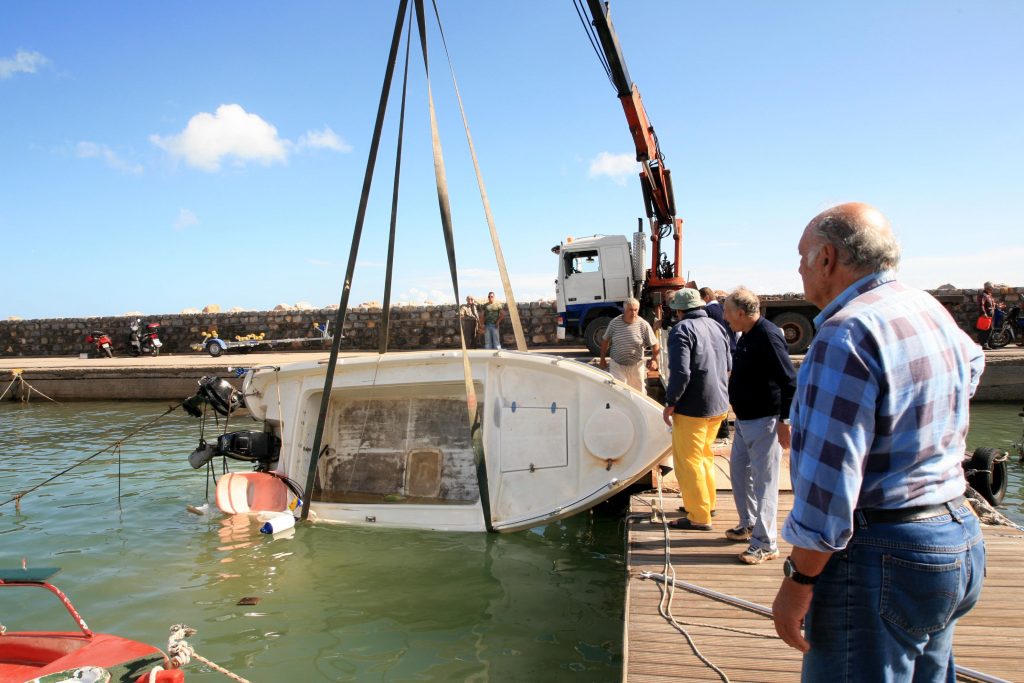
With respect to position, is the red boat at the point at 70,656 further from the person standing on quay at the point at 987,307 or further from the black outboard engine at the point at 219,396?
the person standing on quay at the point at 987,307

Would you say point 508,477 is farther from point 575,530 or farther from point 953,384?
point 953,384

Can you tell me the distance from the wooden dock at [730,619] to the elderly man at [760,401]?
8.7 inches

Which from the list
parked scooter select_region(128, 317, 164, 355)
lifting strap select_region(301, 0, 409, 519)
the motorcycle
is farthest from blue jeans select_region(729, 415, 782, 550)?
parked scooter select_region(128, 317, 164, 355)

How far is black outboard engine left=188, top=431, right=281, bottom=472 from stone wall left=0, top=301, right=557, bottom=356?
429 inches

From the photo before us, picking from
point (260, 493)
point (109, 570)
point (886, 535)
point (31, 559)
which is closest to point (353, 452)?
point (260, 493)

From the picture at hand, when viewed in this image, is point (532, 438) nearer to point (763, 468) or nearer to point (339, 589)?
point (339, 589)

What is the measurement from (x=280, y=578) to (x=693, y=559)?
120 inches

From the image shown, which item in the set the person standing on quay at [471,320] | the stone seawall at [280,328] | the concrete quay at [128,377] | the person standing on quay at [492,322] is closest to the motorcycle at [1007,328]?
the concrete quay at [128,377]

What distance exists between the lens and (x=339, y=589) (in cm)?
455

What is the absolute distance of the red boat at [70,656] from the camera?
115 inches

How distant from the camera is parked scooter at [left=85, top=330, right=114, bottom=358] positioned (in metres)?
18.7

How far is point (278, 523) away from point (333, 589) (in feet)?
3.17

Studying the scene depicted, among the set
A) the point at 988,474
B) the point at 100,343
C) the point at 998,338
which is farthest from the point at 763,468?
the point at 100,343

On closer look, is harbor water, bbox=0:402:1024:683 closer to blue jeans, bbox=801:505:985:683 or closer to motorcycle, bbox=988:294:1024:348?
blue jeans, bbox=801:505:985:683
